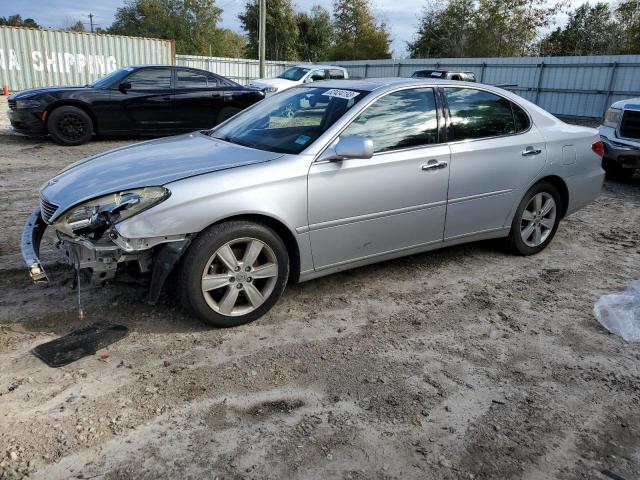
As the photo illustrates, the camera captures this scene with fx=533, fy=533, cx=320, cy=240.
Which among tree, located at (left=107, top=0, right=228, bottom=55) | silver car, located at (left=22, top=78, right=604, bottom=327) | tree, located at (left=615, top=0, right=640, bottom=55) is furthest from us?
tree, located at (left=107, top=0, right=228, bottom=55)

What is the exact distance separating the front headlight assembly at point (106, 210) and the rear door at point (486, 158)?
2381 millimetres

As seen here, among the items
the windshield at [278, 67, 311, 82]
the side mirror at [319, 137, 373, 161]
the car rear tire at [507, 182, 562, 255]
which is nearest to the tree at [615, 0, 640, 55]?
the windshield at [278, 67, 311, 82]

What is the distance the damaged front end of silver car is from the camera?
10.5 feet

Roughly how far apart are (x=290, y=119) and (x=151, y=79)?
7513mm

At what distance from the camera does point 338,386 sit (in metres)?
2.97

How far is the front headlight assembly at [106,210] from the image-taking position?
10.5ft

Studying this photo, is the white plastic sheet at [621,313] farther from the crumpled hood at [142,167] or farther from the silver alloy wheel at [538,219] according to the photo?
the crumpled hood at [142,167]

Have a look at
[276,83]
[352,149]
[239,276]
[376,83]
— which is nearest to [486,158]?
[376,83]

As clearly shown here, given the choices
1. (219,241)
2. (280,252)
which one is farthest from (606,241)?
(219,241)

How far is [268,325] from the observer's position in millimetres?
3656

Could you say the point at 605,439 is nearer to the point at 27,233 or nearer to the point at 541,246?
the point at 541,246

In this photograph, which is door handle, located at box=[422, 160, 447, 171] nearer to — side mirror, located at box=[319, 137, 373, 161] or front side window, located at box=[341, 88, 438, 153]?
front side window, located at box=[341, 88, 438, 153]

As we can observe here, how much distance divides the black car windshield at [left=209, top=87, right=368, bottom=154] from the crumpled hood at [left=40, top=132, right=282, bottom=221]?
7.0 inches


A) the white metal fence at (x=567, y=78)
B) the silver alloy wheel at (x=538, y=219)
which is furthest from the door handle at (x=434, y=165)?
the white metal fence at (x=567, y=78)
